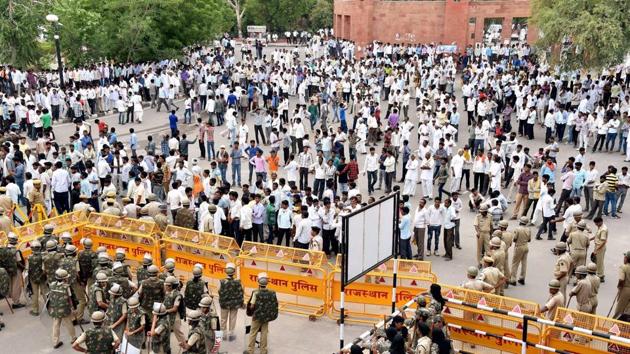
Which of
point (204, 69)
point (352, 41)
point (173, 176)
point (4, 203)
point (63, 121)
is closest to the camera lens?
point (4, 203)

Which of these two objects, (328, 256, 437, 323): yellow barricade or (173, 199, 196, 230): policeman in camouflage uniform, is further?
(173, 199, 196, 230): policeman in camouflage uniform

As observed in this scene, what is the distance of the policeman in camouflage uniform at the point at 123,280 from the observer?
37.5 feet

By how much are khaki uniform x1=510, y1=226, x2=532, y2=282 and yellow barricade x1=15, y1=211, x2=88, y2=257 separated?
875 centimetres

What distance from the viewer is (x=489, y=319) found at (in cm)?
1096

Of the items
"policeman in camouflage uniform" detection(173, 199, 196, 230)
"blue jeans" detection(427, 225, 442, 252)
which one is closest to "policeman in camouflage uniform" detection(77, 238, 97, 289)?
"policeman in camouflage uniform" detection(173, 199, 196, 230)

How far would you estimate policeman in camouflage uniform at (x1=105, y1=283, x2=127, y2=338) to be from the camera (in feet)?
35.7

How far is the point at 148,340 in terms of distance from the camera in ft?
37.1

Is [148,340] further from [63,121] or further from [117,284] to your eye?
[63,121]

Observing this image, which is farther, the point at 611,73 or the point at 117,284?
the point at 611,73

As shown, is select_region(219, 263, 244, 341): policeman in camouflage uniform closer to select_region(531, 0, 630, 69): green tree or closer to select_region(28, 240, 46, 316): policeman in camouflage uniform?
select_region(28, 240, 46, 316): policeman in camouflage uniform

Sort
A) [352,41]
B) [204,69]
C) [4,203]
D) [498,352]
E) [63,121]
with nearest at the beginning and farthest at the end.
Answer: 1. [498,352]
2. [4,203]
3. [63,121]
4. [204,69]
5. [352,41]

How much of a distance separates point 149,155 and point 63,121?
1041 centimetres

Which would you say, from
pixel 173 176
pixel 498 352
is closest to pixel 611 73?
pixel 173 176

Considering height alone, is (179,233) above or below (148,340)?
above
